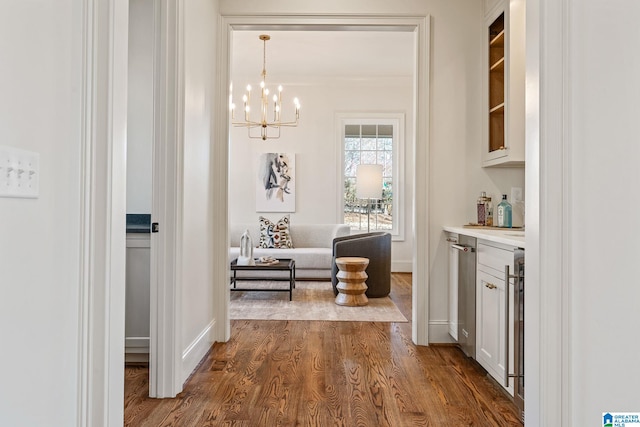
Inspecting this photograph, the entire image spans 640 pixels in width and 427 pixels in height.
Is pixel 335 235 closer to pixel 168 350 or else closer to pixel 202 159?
pixel 202 159

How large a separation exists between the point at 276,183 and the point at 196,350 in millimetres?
4222

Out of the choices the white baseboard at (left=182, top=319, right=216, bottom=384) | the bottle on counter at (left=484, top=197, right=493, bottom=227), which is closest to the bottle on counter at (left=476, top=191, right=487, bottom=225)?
the bottle on counter at (left=484, top=197, right=493, bottom=227)

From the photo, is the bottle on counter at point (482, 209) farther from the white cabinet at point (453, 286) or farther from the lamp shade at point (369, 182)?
the lamp shade at point (369, 182)

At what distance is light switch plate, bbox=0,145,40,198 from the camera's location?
912 millimetres

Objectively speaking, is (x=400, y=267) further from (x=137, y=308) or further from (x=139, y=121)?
(x=139, y=121)

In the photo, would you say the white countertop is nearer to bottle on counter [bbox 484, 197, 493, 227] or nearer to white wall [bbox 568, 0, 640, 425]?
Answer: bottle on counter [bbox 484, 197, 493, 227]

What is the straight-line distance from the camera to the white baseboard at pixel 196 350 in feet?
7.98

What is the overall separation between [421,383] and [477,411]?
391 millimetres

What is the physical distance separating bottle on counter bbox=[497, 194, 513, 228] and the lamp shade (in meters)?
2.80

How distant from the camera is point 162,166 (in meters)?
2.25

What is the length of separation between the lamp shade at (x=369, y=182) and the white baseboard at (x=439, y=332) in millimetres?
2823

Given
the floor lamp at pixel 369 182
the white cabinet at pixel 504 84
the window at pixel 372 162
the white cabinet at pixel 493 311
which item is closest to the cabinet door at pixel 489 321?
the white cabinet at pixel 493 311

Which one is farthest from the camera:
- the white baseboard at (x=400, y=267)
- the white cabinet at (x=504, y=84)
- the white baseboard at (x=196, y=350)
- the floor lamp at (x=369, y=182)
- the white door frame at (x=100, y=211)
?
the white baseboard at (x=400, y=267)

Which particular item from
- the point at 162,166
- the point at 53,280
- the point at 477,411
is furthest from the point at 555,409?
the point at 162,166
